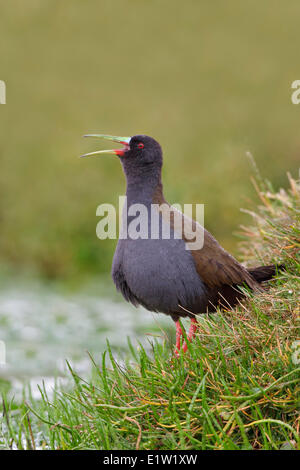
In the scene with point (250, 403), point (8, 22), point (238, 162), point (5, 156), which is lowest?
point (250, 403)

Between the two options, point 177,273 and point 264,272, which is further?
point 264,272

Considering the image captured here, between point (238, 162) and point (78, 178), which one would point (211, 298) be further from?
point (78, 178)

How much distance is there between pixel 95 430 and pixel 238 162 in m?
6.59

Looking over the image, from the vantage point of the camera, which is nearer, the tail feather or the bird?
the bird

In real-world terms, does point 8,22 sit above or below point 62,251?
above

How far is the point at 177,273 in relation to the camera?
328 centimetres

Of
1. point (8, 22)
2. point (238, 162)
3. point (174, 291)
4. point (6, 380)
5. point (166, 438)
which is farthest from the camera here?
point (8, 22)

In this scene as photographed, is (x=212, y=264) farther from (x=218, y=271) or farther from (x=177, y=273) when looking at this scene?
(x=177, y=273)

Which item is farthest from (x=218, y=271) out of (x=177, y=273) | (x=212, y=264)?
(x=177, y=273)

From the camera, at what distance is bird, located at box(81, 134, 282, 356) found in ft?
10.7

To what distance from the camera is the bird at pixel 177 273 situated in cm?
327

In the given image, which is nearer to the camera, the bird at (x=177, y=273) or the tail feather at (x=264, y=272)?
the bird at (x=177, y=273)
